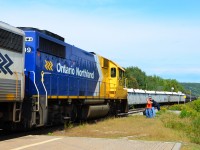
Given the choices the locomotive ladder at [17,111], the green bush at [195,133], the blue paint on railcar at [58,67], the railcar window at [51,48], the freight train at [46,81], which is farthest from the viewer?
the railcar window at [51,48]

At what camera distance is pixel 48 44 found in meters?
15.0

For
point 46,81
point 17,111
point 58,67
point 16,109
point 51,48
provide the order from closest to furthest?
point 16,109 < point 17,111 < point 46,81 < point 51,48 < point 58,67

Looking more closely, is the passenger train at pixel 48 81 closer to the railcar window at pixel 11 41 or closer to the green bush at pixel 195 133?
the railcar window at pixel 11 41

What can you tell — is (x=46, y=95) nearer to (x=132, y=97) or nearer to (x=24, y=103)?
(x=24, y=103)

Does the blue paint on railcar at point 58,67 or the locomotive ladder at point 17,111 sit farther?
the blue paint on railcar at point 58,67

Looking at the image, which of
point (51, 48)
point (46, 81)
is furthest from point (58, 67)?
point (46, 81)

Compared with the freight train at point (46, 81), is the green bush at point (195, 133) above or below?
below

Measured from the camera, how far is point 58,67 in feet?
52.5

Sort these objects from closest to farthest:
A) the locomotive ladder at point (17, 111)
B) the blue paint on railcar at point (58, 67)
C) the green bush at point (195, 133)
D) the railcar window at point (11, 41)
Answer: the railcar window at point (11, 41) < the locomotive ladder at point (17, 111) < the green bush at point (195, 133) < the blue paint on railcar at point (58, 67)

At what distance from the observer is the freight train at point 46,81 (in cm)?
1202

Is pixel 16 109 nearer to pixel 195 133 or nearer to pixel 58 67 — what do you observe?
pixel 58 67

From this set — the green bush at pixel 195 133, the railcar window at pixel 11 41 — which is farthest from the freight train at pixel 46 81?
the green bush at pixel 195 133

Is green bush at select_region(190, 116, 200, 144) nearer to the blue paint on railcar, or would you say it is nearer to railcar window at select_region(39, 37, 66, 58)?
the blue paint on railcar

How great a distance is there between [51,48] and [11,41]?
3.34 metres
